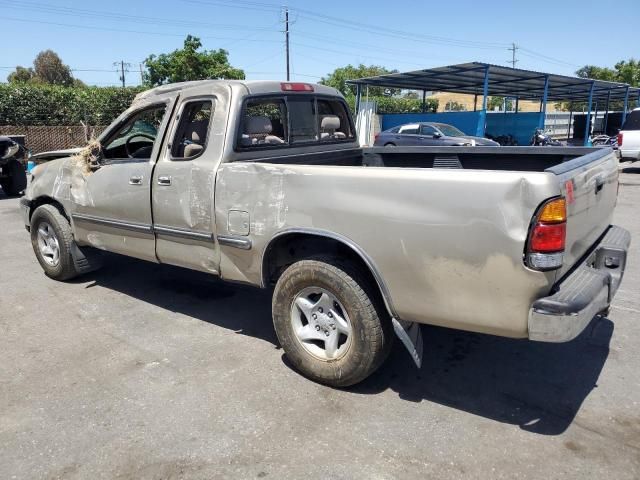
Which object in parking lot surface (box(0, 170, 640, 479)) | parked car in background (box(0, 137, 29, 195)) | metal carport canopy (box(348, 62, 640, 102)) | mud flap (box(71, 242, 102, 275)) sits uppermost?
metal carport canopy (box(348, 62, 640, 102))

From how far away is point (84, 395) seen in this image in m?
3.36

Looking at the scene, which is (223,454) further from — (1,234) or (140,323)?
(1,234)

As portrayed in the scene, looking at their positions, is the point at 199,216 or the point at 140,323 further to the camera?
the point at 140,323

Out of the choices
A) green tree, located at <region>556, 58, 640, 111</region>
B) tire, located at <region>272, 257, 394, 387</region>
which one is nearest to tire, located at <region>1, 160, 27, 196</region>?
tire, located at <region>272, 257, 394, 387</region>

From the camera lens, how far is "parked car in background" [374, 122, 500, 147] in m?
19.1

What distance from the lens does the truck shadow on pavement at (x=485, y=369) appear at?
10.4ft

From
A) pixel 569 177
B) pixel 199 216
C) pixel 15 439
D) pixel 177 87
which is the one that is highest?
pixel 177 87

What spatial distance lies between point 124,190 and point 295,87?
173cm

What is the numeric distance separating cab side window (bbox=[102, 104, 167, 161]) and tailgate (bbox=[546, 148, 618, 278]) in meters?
3.19

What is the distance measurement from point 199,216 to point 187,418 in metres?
1.44

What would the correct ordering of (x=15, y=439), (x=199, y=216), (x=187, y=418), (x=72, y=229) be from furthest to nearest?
(x=72, y=229) → (x=199, y=216) → (x=187, y=418) → (x=15, y=439)

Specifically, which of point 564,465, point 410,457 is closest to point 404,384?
point 410,457

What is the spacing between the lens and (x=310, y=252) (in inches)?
140

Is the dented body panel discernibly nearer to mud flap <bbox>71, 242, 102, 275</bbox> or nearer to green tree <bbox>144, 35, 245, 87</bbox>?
mud flap <bbox>71, 242, 102, 275</bbox>
